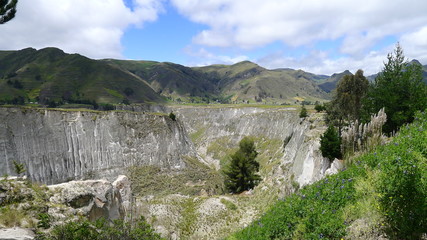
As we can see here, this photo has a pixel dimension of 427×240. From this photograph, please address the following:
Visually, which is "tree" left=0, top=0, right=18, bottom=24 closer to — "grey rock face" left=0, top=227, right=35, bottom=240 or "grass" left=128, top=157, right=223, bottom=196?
"grey rock face" left=0, top=227, right=35, bottom=240

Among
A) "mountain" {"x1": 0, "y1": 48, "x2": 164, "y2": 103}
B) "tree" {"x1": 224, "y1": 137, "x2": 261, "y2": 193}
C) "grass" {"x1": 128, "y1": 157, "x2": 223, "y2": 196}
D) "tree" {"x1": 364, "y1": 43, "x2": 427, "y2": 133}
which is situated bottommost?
"grass" {"x1": 128, "y1": 157, "x2": 223, "y2": 196}

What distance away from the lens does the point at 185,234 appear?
76.5 feet

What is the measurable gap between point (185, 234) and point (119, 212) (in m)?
9.02

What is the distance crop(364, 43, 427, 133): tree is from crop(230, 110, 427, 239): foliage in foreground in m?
9.89

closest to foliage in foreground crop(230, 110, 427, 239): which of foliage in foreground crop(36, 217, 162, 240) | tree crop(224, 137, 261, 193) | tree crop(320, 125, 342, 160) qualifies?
foliage in foreground crop(36, 217, 162, 240)

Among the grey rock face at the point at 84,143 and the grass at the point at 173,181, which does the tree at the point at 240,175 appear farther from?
the grey rock face at the point at 84,143

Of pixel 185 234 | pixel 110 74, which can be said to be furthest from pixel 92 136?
pixel 110 74

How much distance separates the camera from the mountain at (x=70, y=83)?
136125 millimetres

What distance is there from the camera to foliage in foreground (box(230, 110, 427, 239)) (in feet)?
16.6

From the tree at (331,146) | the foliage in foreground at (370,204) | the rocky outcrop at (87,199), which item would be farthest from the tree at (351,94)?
the rocky outcrop at (87,199)

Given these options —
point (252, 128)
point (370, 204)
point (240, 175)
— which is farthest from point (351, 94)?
point (252, 128)

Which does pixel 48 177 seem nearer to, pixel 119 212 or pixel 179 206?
pixel 179 206

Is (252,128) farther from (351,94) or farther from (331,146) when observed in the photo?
→ (331,146)

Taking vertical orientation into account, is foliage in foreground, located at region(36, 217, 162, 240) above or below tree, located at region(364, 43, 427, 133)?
below
